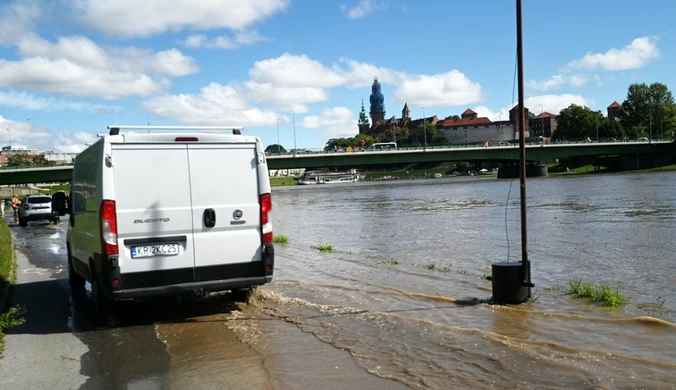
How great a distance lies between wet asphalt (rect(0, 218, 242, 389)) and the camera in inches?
231

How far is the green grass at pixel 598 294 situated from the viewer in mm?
8953

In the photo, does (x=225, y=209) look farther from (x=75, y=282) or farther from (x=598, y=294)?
(x=598, y=294)

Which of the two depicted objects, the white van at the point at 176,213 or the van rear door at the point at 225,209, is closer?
the white van at the point at 176,213

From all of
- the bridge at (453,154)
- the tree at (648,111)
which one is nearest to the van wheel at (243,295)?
the bridge at (453,154)

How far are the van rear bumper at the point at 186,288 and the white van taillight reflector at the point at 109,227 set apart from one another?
1.65 feet

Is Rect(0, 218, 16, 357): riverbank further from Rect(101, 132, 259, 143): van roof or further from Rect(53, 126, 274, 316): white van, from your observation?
Rect(101, 132, 259, 143): van roof

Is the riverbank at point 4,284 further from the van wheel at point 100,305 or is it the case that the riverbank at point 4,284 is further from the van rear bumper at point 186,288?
the van rear bumper at point 186,288

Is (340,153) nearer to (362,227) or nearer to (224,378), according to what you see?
(362,227)

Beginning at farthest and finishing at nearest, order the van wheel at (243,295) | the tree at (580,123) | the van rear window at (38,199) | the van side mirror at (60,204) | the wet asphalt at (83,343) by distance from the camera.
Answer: the tree at (580,123) < the van rear window at (38,199) < the van side mirror at (60,204) < the van wheel at (243,295) < the wet asphalt at (83,343)

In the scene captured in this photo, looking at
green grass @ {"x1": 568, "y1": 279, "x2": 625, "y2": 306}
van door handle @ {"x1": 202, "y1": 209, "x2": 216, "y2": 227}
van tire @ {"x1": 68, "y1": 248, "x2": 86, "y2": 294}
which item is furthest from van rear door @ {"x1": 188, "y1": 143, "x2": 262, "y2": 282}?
green grass @ {"x1": 568, "y1": 279, "x2": 625, "y2": 306}

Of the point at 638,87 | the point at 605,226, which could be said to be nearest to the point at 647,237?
the point at 605,226

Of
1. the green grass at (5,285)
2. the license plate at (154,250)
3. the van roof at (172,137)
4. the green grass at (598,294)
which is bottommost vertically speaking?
the green grass at (598,294)

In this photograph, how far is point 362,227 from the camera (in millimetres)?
26406

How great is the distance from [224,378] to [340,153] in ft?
240
